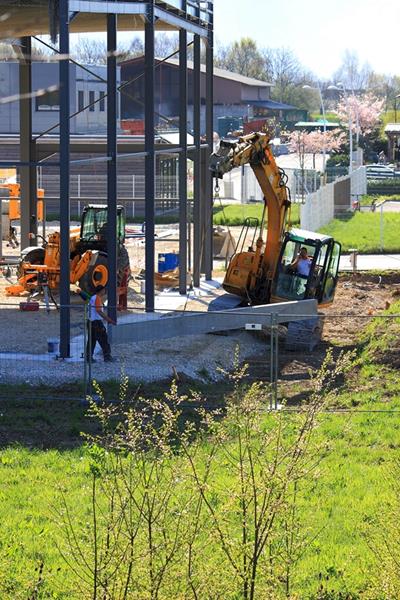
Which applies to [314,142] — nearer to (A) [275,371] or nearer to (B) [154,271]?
(B) [154,271]

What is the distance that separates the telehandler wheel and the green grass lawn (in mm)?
13473

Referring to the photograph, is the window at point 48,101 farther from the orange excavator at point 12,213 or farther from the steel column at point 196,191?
the orange excavator at point 12,213

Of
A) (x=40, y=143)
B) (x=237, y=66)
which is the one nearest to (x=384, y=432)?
(x=40, y=143)

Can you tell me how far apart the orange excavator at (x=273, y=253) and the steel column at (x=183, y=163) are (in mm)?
2474

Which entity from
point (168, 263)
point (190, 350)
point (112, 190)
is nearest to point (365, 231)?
point (168, 263)

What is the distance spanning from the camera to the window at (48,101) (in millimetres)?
34156

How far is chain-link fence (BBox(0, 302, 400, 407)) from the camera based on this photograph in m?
19.6

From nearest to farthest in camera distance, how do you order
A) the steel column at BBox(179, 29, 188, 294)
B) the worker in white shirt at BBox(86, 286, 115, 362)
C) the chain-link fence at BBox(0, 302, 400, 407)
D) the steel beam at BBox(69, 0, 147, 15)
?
1. the chain-link fence at BBox(0, 302, 400, 407)
2. the worker in white shirt at BBox(86, 286, 115, 362)
3. the steel beam at BBox(69, 0, 147, 15)
4. the steel column at BBox(179, 29, 188, 294)

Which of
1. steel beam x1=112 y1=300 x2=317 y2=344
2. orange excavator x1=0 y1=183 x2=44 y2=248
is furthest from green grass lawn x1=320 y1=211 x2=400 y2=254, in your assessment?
steel beam x1=112 y1=300 x2=317 y2=344

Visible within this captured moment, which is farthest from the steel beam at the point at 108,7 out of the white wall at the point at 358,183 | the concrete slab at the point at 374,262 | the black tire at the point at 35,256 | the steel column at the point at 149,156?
the white wall at the point at 358,183

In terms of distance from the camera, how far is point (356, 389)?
19828 mm

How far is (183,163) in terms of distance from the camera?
94.7ft

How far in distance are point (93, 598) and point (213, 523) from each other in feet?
3.36

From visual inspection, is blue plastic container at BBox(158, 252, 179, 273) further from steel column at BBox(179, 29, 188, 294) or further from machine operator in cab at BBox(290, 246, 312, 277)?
machine operator in cab at BBox(290, 246, 312, 277)
